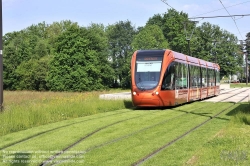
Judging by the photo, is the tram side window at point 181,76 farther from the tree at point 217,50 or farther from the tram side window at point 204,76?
the tree at point 217,50

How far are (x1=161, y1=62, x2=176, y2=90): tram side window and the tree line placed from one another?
2978 cm

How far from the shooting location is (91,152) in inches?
304

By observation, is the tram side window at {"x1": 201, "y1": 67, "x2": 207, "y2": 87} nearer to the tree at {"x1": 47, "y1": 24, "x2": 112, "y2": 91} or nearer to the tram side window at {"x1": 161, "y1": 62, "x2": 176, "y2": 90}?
the tram side window at {"x1": 161, "y1": 62, "x2": 176, "y2": 90}

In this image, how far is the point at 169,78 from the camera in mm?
18688

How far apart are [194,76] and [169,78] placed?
229 inches

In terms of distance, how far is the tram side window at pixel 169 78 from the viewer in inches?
720

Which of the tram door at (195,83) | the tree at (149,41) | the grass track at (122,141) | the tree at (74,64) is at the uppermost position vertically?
the tree at (149,41)

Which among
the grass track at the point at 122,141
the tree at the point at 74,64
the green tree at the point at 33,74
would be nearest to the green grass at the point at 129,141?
the grass track at the point at 122,141

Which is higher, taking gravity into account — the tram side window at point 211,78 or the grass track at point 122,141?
the tram side window at point 211,78

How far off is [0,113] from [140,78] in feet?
25.7

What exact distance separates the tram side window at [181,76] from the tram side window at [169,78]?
25.6 inches

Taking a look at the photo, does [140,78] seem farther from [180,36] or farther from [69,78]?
[180,36]

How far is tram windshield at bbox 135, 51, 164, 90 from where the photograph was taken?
18219 millimetres

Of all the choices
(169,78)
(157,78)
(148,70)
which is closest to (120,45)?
(169,78)
